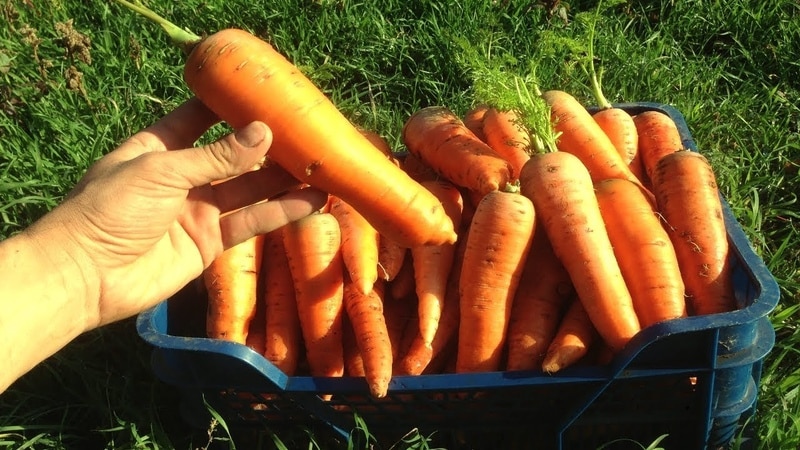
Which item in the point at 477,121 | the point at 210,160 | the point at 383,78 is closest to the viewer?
the point at 210,160

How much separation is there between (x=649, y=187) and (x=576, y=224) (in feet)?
2.28

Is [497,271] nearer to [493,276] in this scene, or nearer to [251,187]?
[493,276]

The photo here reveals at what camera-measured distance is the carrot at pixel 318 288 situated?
2.31 metres

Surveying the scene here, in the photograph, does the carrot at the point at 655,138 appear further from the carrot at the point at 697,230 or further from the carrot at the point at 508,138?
the carrot at the point at 508,138

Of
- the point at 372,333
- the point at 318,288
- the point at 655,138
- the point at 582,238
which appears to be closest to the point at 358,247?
the point at 318,288

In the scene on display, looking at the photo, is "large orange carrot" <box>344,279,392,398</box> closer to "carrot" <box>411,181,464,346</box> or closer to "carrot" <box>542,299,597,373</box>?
"carrot" <box>411,181,464,346</box>

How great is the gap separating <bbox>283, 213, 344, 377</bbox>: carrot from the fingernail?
471 mm

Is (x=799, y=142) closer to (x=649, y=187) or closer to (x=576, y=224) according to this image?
(x=649, y=187)

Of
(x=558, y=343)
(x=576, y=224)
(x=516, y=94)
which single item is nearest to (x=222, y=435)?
(x=558, y=343)

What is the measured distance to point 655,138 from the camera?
8.76 feet

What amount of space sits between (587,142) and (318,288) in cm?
100

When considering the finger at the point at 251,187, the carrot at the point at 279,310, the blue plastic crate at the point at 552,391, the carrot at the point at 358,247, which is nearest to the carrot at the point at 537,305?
the blue plastic crate at the point at 552,391

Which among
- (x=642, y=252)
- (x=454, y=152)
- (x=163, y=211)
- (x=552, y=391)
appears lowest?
(x=552, y=391)

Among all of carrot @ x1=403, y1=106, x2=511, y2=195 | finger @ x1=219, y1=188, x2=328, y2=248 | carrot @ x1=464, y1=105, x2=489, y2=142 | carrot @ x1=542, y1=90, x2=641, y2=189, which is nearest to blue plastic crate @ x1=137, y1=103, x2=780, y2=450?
finger @ x1=219, y1=188, x2=328, y2=248
